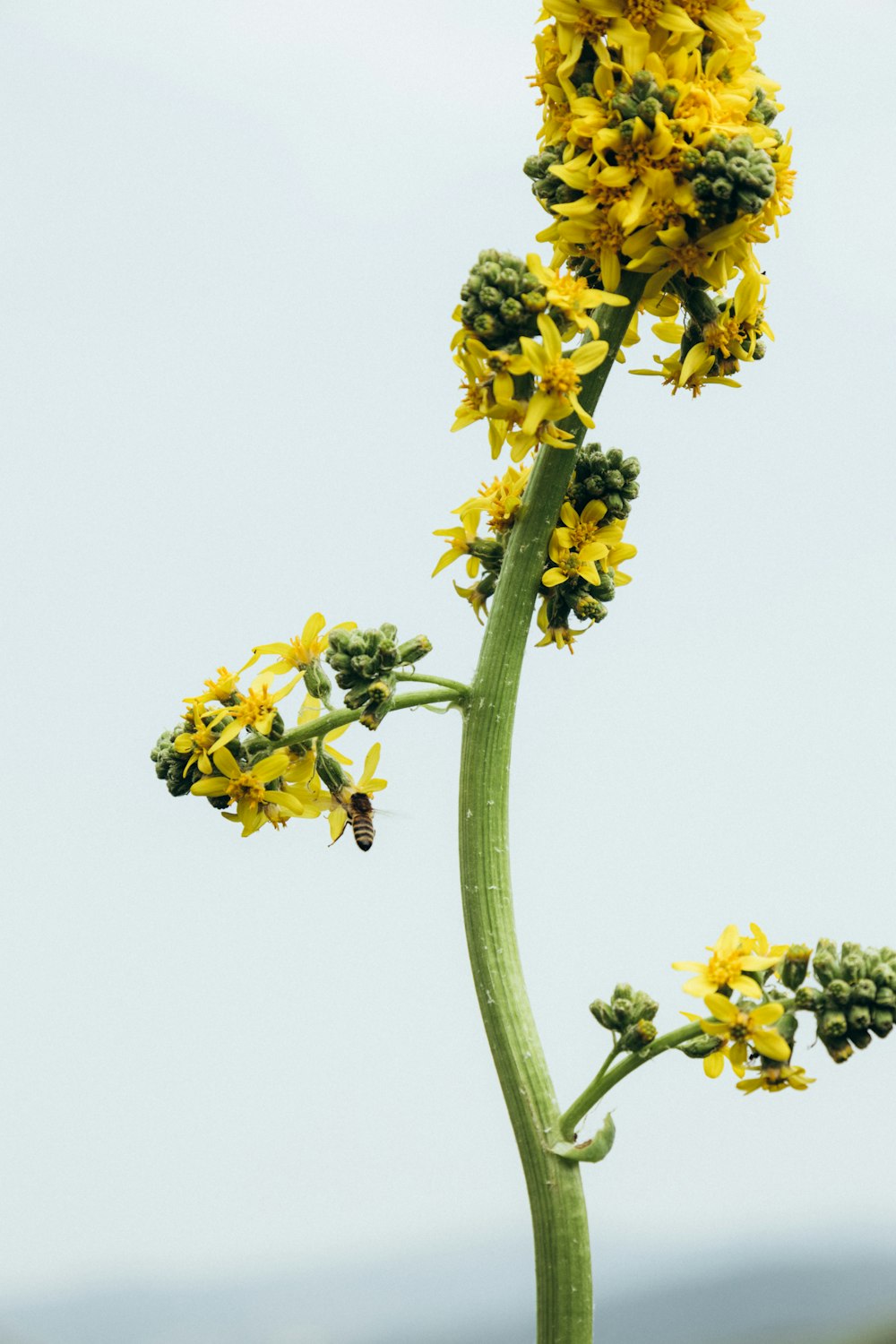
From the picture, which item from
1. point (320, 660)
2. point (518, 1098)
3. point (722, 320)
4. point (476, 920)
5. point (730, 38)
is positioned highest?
point (730, 38)

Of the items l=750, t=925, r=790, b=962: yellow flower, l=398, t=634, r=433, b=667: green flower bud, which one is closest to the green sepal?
l=750, t=925, r=790, b=962: yellow flower

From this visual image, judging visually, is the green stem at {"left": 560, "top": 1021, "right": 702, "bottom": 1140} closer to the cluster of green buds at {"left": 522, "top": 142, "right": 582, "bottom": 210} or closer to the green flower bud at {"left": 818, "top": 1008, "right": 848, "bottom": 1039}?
the green flower bud at {"left": 818, "top": 1008, "right": 848, "bottom": 1039}

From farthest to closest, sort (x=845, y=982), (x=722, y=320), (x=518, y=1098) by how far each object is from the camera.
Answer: (x=722, y=320) → (x=518, y=1098) → (x=845, y=982)

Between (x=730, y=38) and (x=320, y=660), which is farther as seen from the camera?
(x=320, y=660)

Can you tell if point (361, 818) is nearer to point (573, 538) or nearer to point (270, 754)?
point (270, 754)

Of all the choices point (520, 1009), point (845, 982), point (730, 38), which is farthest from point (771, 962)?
point (730, 38)

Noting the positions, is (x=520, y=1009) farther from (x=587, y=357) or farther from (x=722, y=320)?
(x=722, y=320)

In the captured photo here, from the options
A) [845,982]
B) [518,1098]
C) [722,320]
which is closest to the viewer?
[845,982]
